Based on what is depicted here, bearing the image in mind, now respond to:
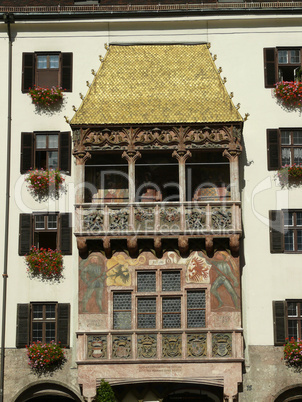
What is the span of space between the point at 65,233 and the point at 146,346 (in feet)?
17.1

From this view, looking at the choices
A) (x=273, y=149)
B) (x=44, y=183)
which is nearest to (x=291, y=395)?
(x=273, y=149)

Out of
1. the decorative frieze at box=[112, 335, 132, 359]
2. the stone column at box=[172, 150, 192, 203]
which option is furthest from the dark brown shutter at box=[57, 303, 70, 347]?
the stone column at box=[172, 150, 192, 203]

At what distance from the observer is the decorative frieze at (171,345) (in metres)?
24.7

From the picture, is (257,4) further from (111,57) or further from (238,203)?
(238,203)

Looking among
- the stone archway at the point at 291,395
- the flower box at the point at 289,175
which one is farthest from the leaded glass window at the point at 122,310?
the flower box at the point at 289,175

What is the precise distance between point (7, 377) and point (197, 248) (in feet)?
27.1

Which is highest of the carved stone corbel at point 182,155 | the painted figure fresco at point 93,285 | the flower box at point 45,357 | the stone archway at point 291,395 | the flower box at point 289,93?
the flower box at point 289,93

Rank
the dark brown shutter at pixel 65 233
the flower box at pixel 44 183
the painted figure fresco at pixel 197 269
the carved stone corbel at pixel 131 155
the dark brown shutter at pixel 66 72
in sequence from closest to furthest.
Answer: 1. the painted figure fresco at pixel 197 269
2. the carved stone corbel at pixel 131 155
3. the dark brown shutter at pixel 65 233
4. the flower box at pixel 44 183
5. the dark brown shutter at pixel 66 72

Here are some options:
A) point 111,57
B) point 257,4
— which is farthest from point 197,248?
point 257,4

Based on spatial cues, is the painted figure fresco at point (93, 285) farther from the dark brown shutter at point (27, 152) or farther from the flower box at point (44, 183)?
the dark brown shutter at point (27, 152)

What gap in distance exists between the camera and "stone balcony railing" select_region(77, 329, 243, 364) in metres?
24.7

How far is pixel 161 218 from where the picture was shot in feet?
82.8

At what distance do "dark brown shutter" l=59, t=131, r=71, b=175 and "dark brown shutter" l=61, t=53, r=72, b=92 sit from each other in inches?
73.3

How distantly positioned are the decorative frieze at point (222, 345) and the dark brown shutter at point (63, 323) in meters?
5.30
